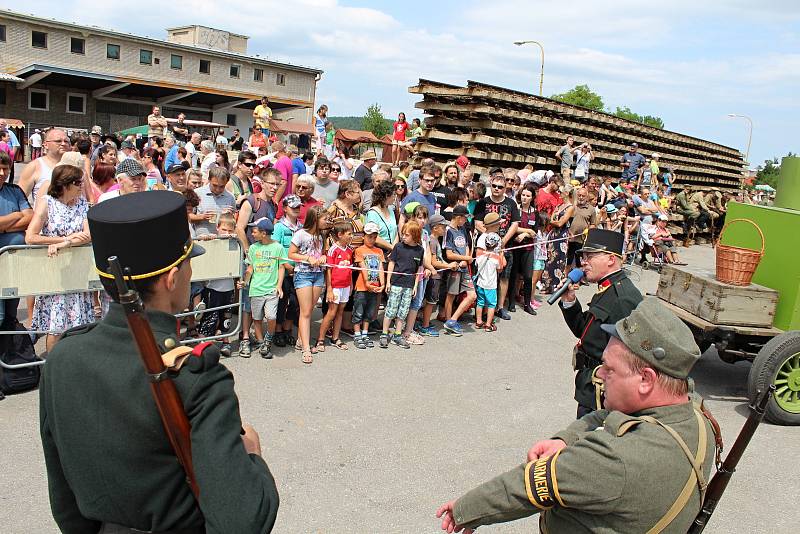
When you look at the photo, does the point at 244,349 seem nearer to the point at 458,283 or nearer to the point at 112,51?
the point at 458,283

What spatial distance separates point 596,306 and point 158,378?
10.9ft

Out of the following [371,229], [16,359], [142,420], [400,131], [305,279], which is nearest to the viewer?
[142,420]

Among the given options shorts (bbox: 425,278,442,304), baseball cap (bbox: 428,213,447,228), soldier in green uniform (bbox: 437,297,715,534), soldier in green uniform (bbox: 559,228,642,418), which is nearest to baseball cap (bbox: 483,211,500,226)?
baseball cap (bbox: 428,213,447,228)

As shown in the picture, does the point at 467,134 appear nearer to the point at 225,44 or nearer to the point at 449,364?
the point at 449,364

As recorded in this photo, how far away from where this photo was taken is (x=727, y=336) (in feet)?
21.5

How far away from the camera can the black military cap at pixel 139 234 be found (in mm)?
1789

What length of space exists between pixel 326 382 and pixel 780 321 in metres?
4.77

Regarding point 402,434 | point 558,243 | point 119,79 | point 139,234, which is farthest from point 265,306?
point 119,79

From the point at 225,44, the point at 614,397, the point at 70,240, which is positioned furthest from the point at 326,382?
the point at 225,44

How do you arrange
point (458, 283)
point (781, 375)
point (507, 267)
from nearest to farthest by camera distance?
1. point (781, 375)
2. point (458, 283)
3. point (507, 267)

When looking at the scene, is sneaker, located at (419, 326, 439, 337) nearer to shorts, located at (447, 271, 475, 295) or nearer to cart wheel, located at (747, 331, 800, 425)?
shorts, located at (447, 271, 475, 295)

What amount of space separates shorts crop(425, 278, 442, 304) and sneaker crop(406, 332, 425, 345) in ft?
1.86

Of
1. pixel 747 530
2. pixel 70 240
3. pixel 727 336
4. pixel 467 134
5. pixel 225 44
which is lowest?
pixel 747 530

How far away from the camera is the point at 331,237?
25.5ft
